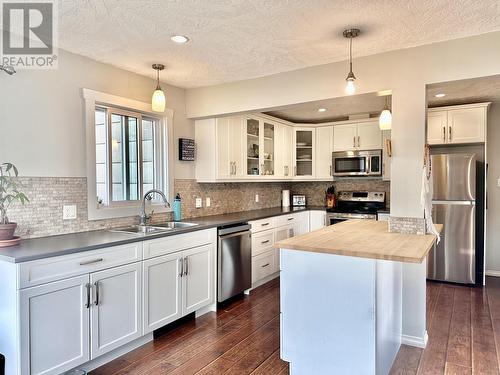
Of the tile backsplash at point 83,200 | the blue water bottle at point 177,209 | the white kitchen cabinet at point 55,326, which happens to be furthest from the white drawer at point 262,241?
the white kitchen cabinet at point 55,326

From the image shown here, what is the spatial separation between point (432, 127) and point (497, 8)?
102 inches

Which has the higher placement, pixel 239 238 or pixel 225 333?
pixel 239 238

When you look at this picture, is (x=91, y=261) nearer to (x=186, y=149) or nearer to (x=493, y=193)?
(x=186, y=149)

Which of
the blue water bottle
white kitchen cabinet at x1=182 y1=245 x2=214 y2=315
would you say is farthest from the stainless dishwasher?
the blue water bottle

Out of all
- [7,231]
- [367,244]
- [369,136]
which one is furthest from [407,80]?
[7,231]

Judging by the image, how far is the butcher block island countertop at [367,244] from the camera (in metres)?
1.96

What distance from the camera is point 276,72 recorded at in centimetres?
328

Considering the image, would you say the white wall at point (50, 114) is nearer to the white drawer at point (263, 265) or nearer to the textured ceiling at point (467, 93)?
the white drawer at point (263, 265)

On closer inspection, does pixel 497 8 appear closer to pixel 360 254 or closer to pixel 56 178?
pixel 360 254

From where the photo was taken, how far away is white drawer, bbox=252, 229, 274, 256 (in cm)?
403

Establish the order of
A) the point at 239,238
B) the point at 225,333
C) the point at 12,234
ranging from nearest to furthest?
the point at 12,234
the point at 225,333
the point at 239,238

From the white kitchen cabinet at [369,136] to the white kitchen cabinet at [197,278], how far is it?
292cm

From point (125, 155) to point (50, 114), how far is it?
0.83 meters

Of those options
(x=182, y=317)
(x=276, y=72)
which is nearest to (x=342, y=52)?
(x=276, y=72)
